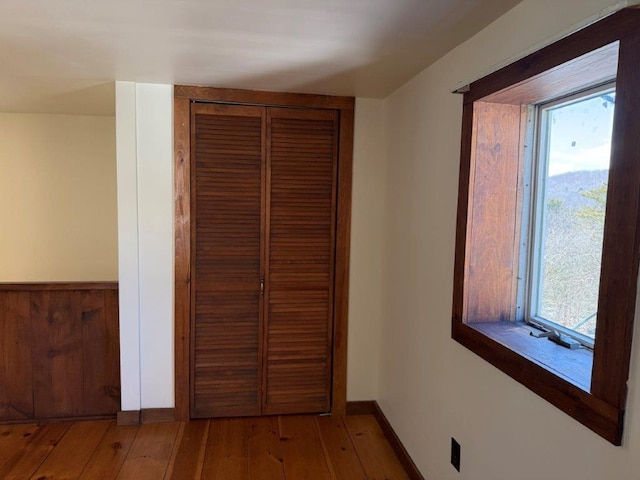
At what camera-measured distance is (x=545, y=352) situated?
135 cm

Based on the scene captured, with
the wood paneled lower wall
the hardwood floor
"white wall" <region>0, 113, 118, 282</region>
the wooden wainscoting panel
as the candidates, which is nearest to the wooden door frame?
the hardwood floor

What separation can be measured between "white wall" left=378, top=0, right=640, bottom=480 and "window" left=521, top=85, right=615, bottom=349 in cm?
28

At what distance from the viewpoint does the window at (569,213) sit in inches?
52.4

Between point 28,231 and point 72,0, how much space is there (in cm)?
277

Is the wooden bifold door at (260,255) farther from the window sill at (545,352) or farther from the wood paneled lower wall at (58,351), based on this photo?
the window sill at (545,352)

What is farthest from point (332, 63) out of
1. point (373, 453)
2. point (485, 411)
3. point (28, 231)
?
point (28, 231)

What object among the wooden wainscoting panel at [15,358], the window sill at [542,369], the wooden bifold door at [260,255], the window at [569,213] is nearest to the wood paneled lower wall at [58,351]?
the wooden wainscoting panel at [15,358]

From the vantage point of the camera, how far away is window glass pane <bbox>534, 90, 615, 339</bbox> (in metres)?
1.33

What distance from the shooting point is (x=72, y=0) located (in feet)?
4.52

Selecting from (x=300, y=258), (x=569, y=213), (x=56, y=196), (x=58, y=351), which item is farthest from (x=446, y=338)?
(x=56, y=196)

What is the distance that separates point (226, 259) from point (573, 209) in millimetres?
1885

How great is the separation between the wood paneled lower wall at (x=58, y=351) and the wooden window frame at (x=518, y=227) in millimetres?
2120

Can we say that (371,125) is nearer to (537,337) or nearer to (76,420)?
(537,337)

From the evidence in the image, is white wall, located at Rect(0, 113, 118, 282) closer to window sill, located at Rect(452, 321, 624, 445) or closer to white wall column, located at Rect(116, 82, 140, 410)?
white wall column, located at Rect(116, 82, 140, 410)
